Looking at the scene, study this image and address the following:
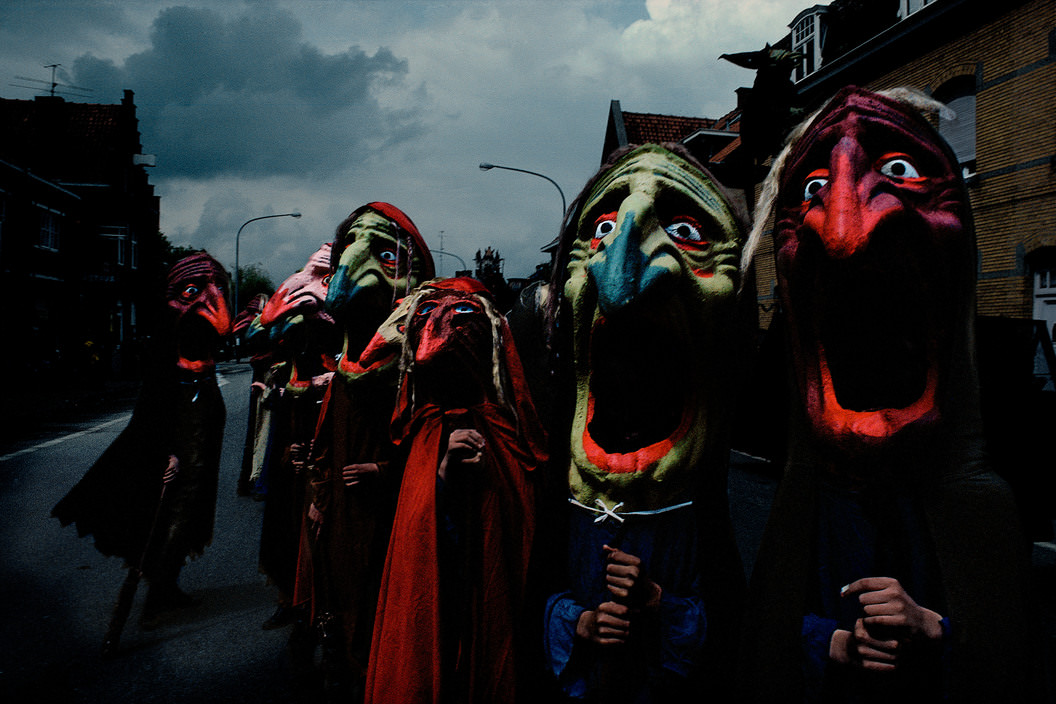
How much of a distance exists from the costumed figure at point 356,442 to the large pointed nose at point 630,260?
163cm

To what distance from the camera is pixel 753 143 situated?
5.46ft

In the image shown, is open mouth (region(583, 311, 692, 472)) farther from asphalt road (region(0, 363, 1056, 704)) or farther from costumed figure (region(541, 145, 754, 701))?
asphalt road (region(0, 363, 1056, 704))

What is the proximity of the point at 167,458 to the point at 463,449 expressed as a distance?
2784 millimetres

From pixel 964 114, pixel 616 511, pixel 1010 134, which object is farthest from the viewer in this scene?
pixel 964 114

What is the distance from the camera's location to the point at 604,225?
5.35ft

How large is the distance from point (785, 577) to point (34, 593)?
5.53 metres

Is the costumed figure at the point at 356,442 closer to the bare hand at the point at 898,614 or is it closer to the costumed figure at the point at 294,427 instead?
the costumed figure at the point at 294,427

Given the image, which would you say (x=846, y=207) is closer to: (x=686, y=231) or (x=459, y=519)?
(x=686, y=231)

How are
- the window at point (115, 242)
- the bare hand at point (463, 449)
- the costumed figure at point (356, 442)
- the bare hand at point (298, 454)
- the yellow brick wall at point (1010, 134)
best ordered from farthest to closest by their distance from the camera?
the window at point (115, 242) → the yellow brick wall at point (1010, 134) → the bare hand at point (298, 454) → the costumed figure at point (356, 442) → the bare hand at point (463, 449)

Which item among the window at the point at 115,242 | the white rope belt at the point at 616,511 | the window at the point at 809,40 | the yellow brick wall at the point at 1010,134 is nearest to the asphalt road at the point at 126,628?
the white rope belt at the point at 616,511

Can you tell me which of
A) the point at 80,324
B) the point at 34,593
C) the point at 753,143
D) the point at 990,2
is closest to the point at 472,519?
the point at 753,143

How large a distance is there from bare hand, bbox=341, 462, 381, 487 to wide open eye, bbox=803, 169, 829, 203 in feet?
7.73

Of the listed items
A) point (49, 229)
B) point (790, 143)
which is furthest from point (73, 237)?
point (790, 143)

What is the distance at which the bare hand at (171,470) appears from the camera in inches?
161
